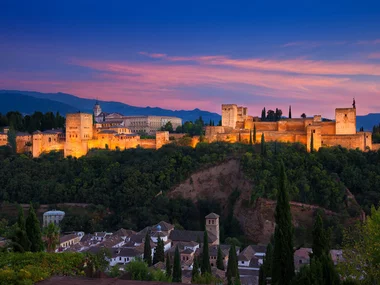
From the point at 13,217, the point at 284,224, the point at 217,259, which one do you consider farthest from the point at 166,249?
the point at 284,224

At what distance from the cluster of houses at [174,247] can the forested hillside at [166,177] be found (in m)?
4.54

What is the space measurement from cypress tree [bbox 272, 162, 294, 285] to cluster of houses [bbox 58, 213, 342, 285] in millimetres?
16466

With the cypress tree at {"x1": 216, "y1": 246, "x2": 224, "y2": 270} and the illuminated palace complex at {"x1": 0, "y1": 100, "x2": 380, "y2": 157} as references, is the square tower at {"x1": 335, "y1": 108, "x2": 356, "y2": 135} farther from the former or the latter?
the cypress tree at {"x1": 216, "y1": 246, "x2": 224, "y2": 270}

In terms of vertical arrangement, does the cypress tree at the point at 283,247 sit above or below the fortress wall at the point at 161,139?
below

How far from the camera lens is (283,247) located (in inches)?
678

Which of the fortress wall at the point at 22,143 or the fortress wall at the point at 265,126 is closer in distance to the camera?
the fortress wall at the point at 265,126

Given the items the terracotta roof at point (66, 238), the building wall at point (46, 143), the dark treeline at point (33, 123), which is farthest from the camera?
the dark treeline at point (33, 123)

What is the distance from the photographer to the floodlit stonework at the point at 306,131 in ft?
182

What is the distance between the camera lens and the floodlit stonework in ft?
182

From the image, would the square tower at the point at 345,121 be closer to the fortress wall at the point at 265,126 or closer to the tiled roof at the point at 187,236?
the fortress wall at the point at 265,126

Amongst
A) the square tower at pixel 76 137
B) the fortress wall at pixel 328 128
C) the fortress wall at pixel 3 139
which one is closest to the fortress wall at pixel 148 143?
the square tower at pixel 76 137

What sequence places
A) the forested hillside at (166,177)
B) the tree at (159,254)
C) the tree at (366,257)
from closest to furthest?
the tree at (366,257), the tree at (159,254), the forested hillside at (166,177)

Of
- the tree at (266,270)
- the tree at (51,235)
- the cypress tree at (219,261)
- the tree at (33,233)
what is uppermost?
the tree at (33,233)

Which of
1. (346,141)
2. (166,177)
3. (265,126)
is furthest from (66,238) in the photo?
(346,141)
